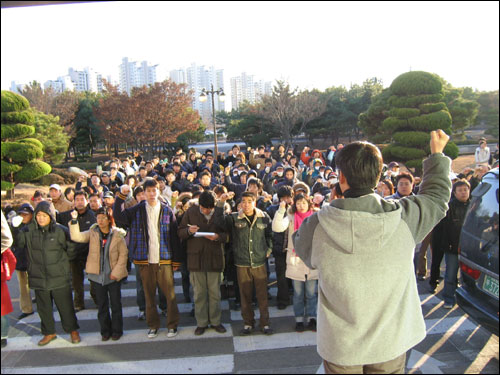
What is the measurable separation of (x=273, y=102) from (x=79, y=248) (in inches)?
853

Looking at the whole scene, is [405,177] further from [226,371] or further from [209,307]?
[226,371]

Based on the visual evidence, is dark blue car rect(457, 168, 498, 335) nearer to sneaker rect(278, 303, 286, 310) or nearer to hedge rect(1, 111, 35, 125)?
sneaker rect(278, 303, 286, 310)

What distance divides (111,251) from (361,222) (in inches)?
153

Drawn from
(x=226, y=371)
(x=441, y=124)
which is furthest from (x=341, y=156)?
(x=441, y=124)

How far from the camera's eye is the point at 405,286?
201cm

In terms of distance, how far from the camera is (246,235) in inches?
197

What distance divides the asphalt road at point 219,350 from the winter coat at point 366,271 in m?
1.98

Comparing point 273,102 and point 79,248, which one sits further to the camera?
point 273,102

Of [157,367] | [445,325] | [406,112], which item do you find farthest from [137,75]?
[445,325]

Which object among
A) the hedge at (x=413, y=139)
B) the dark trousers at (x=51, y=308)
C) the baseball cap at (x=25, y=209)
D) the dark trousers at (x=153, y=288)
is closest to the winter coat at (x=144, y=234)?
the dark trousers at (x=153, y=288)

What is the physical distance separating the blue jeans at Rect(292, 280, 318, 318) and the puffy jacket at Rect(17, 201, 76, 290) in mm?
2791

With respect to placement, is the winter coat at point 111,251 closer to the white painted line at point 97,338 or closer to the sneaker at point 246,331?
the white painted line at point 97,338

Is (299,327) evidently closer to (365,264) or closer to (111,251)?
(111,251)

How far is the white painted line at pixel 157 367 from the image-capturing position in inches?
145
